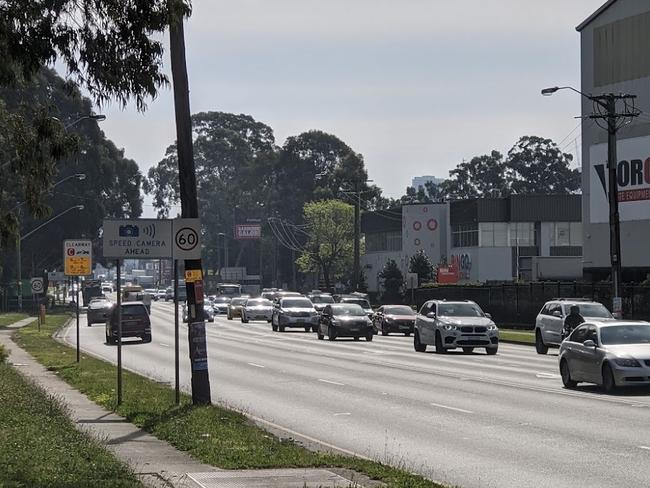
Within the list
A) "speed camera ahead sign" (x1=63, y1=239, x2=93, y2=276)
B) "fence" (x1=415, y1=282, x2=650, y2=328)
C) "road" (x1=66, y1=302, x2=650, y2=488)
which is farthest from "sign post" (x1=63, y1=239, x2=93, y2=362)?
"fence" (x1=415, y1=282, x2=650, y2=328)

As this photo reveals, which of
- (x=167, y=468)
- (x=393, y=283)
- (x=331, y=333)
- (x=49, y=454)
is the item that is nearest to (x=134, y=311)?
(x=331, y=333)

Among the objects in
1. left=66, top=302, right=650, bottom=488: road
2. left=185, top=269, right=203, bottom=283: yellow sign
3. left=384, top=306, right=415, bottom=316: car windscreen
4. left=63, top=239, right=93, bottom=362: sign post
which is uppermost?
left=63, top=239, right=93, bottom=362: sign post

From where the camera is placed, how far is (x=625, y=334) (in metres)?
25.4

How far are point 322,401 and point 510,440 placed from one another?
694cm

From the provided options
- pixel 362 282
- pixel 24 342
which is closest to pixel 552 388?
pixel 24 342

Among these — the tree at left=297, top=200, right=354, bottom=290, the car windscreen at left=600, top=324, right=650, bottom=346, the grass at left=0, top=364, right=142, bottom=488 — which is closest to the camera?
the grass at left=0, top=364, right=142, bottom=488

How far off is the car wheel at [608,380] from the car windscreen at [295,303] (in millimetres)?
40131

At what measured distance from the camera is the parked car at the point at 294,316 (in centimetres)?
6281

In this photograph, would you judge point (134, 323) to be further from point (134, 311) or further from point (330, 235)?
point (330, 235)

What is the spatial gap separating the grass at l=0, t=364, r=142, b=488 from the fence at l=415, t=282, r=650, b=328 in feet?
119

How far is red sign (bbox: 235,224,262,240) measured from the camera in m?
151

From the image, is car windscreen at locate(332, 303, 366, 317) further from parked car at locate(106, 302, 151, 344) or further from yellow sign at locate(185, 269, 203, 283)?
yellow sign at locate(185, 269, 203, 283)

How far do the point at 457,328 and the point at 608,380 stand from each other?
15443 millimetres

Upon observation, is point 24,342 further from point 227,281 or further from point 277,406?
point 227,281
